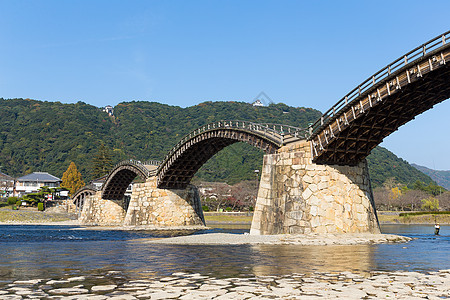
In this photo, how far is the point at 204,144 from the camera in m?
56.2

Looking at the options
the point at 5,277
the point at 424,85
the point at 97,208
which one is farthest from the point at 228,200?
the point at 5,277

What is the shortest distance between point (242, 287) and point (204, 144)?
1791 inches

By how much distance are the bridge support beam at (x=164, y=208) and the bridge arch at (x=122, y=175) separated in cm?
393

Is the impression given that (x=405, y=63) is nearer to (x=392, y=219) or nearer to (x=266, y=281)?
(x=266, y=281)

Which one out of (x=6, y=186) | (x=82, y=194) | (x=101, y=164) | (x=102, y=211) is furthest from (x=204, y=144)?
(x=101, y=164)

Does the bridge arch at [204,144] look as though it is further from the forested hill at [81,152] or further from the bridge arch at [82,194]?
the forested hill at [81,152]

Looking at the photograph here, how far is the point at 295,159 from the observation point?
33.2m

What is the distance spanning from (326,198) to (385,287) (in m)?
20.9

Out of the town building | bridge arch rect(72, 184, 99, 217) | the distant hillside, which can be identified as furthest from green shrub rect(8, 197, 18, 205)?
the distant hillside

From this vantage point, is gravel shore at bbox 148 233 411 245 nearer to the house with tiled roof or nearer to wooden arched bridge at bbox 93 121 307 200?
wooden arched bridge at bbox 93 121 307 200

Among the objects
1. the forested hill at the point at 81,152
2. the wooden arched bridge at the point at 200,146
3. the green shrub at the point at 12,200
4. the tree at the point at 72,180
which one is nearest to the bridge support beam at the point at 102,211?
the wooden arched bridge at the point at 200,146

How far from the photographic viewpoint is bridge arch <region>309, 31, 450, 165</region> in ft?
79.0

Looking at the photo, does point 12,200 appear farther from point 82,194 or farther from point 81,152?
point 81,152

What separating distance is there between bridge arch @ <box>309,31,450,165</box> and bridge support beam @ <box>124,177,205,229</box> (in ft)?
106
